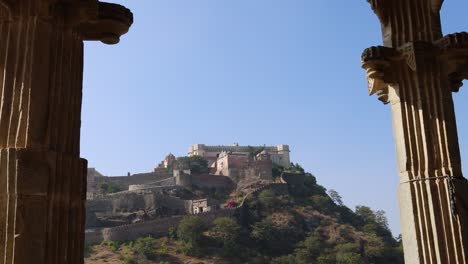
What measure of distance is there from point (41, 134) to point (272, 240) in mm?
46124

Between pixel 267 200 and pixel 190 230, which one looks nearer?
pixel 190 230

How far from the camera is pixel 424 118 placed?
11.6 ft

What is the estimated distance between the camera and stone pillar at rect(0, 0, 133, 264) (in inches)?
88.7

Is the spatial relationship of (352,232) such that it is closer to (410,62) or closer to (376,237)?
(376,237)

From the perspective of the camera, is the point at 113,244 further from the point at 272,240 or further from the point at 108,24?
the point at 108,24

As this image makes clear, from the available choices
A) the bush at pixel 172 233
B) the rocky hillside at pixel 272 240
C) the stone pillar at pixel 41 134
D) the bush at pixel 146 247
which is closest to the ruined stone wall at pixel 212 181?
the rocky hillside at pixel 272 240

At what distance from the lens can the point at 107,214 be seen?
50.2 metres

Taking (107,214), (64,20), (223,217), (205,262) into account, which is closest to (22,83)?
(64,20)

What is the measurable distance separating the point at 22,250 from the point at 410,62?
110 inches

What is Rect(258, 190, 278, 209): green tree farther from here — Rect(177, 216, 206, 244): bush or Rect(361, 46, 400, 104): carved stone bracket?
Rect(361, 46, 400, 104): carved stone bracket

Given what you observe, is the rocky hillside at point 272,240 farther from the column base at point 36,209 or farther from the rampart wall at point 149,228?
the column base at point 36,209

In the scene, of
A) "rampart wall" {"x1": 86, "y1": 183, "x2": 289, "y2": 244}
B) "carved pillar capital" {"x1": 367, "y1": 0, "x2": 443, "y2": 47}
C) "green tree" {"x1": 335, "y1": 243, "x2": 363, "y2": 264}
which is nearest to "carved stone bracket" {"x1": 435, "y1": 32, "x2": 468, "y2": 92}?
"carved pillar capital" {"x1": 367, "y1": 0, "x2": 443, "y2": 47}

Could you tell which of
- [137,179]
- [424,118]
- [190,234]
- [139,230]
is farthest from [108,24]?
[137,179]

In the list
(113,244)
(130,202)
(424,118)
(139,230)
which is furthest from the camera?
(130,202)
